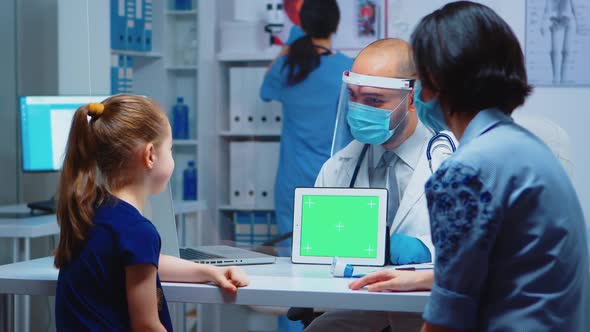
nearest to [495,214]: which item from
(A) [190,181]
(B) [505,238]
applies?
(B) [505,238]

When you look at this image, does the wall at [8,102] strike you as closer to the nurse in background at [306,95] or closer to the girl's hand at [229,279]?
the nurse in background at [306,95]

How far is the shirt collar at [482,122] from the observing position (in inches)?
49.7

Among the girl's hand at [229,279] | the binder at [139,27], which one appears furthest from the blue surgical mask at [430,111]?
the binder at [139,27]

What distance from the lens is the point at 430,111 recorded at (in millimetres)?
1409

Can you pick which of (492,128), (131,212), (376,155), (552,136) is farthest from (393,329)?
(552,136)

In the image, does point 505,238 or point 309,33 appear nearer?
point 505,238

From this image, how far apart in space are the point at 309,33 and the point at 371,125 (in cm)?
234

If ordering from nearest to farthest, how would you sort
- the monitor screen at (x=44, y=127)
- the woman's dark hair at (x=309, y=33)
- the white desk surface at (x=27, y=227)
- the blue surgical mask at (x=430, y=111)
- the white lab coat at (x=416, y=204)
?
the blue surgical mask at (x=430, y=111), the white lab coat at (x=416, y=204), the white desk surface at (x=27, y=227), the monitor screen at (x=44, y=127), the woman's dark hair at (x=309, y=33)

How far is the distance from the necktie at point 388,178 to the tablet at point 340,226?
0.19 meters

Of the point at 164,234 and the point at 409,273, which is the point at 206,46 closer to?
the point at 164,234

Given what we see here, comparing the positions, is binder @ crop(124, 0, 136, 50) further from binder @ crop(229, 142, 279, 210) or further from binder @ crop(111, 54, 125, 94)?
binder @ crop(229, 142, 279, 210)

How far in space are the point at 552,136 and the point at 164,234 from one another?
4.85 ft

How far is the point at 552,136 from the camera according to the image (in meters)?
2.83

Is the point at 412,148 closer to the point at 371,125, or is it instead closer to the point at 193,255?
the point at 371,125
